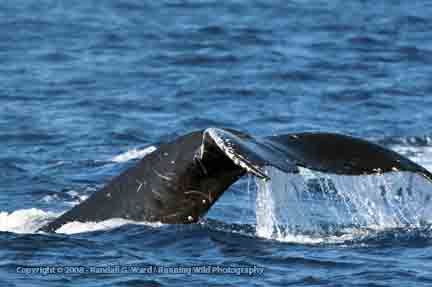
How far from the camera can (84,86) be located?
19.4m

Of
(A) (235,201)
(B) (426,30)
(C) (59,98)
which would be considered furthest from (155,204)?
(B) (426,30)

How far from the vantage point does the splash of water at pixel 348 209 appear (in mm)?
9234

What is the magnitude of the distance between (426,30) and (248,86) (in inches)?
227

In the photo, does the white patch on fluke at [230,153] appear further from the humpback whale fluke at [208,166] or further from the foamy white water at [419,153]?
the foamy white water at [419,153]

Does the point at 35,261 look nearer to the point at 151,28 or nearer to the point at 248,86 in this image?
the point at 248,86

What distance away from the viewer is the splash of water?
923cm

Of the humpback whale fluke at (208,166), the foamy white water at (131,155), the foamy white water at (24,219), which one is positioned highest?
the humpback whale fluke at (208,166)

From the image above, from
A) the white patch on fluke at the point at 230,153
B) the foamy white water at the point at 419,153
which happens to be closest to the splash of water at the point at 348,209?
the white patch on fluke at the point at 230,153

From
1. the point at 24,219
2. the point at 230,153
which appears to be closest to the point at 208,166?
the point at 230,153

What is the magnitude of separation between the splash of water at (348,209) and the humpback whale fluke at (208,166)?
0.32m

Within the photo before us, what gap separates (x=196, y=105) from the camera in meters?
18.1

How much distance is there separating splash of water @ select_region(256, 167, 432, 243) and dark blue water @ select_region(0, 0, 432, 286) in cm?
17

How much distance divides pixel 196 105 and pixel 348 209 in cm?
740

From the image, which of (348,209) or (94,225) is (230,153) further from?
(348,209)
